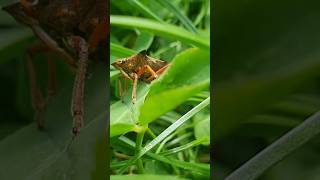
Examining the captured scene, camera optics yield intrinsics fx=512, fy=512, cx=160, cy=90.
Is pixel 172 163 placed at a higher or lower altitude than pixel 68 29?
lower

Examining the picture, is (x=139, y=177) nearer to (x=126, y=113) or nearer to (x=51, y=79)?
(x=126, y=113)

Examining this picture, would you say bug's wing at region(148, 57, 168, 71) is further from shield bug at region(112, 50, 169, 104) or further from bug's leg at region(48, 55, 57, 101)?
bug's leg at region(48, 55, 57, 101)

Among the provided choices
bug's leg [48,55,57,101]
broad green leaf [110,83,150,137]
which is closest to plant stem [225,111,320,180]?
broad green leaf [110,83,150,137]

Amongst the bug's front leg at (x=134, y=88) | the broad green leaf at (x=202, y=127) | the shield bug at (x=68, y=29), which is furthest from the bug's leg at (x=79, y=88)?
the broad green leaf at (x=202, y=127)

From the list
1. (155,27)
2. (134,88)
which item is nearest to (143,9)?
(155,27)

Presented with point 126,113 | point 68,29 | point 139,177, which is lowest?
point 139,177

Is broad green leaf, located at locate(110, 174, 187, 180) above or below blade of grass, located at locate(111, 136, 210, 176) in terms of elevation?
below

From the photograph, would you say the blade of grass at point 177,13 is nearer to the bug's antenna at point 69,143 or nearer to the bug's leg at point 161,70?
the bug's leg at point 161,70

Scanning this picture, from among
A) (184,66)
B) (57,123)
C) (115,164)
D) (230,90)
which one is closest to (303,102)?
(230,90)
